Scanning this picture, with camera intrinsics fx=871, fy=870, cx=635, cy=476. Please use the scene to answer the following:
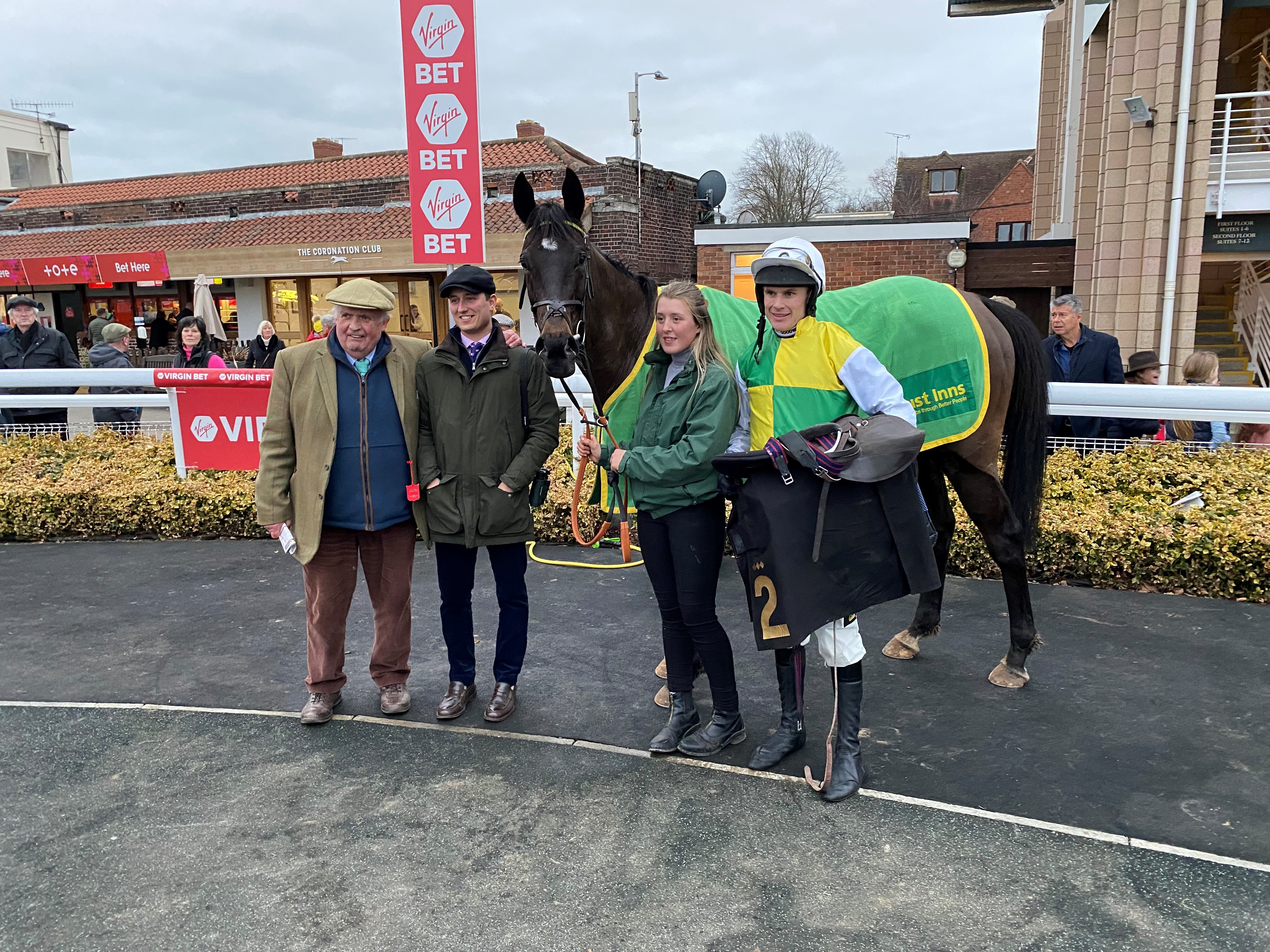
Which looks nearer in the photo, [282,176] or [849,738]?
[849,738]

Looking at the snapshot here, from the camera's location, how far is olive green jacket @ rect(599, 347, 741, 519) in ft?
9.58

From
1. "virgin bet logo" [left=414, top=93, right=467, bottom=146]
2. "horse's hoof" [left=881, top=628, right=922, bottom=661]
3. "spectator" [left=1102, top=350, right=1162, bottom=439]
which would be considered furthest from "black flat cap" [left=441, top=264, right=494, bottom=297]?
"spectator" [left=1102, top=350, right=1162, bottom=439]

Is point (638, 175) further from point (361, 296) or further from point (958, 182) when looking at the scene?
point (958, 182)

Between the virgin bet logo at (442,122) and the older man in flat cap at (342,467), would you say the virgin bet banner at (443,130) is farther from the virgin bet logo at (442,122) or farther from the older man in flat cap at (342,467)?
the older man in flat cap at (342,467)

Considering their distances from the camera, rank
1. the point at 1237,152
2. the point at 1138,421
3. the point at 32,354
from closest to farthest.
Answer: the point at 1138,421 → the point at 32,354 → the point at 1237,152

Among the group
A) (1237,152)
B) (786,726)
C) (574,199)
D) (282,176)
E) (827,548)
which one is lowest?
(786,726)

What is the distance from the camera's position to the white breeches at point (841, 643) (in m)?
2.95

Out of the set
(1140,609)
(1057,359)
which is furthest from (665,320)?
(1057,359)

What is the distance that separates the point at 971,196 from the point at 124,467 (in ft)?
176

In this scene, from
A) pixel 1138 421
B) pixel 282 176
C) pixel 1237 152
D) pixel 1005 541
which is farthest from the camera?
pixel 282 176

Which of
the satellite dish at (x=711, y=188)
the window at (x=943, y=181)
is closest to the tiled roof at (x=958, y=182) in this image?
the window at (x=943, y=181)

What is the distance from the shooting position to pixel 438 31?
6355 millimetres

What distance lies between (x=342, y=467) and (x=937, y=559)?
8.84 ft

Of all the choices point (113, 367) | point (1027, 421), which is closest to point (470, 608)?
point (1027, 421)
